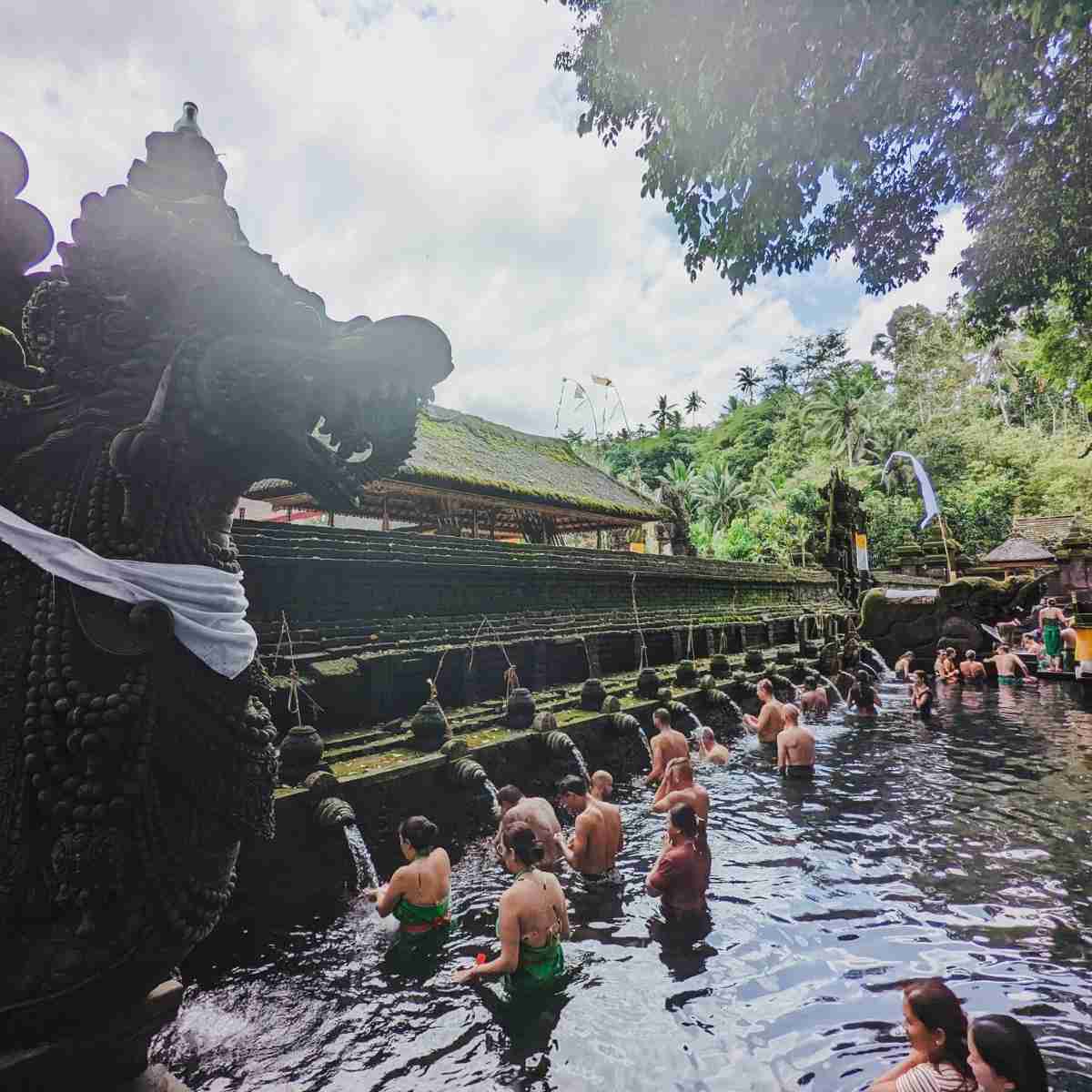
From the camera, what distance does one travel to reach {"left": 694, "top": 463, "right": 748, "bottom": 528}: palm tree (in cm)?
4512

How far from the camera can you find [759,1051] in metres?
3.63

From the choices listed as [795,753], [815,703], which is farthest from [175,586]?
[815,703]

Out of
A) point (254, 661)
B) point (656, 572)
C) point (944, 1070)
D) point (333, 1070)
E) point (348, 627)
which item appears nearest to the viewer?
point (254, 661)

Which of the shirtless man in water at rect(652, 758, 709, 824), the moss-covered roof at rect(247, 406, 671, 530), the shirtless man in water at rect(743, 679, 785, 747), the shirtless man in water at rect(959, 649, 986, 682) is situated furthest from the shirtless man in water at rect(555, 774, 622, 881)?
the shirtless man in water at rect(959, 649, 986, 682)

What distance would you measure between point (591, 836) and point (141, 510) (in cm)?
474

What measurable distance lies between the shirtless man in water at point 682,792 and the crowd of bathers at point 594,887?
11mm

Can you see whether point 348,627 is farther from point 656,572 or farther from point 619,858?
point 656,572

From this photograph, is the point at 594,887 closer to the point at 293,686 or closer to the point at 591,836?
the point at 591,836

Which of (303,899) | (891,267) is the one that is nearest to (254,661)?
(303,899)

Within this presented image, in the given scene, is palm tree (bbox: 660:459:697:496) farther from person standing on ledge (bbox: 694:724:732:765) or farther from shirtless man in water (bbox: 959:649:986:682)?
person standing on ledge (bbox: 694:724:732:765)

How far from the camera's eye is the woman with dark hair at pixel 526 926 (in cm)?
394

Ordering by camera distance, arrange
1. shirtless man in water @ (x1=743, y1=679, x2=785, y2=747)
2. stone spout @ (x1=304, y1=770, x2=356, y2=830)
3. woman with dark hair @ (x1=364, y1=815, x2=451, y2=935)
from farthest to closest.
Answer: shirtless man in water @ (x1=743, y1=679, x2=785, y2=747) < stone spout @ (x1=304, y1=770, x2=356, y2=830) < woman with dark hair @ (x1=364, y1=815, x2=451, y2=935)

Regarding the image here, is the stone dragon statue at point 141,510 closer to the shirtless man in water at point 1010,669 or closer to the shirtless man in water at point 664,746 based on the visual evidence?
the shirtless man in water at point 664,746

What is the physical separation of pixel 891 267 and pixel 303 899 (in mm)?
9523
